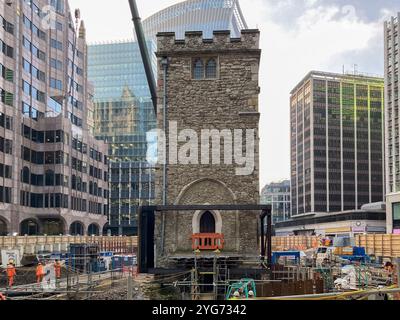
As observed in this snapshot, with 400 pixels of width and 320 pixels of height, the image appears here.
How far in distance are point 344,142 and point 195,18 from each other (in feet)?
272

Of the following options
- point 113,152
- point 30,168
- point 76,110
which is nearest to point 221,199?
point 30,168

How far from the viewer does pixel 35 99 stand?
71625 millimetres

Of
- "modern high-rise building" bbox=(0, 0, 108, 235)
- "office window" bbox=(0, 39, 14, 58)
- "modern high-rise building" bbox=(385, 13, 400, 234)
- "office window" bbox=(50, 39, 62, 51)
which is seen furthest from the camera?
"modern high-rise building" bbox=(385, 13, 400, 234)

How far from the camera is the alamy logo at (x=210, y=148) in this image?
1087 inches

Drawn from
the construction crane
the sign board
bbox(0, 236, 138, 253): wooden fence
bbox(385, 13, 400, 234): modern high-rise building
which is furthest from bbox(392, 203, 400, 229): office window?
the sign board

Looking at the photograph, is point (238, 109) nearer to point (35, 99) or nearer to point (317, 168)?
point (35, 99)

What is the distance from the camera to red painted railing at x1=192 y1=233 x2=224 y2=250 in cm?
2661

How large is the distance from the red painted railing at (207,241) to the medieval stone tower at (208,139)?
0.05 m

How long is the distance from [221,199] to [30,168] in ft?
157

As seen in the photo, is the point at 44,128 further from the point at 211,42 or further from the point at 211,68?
the point at 211,42

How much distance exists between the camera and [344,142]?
140750mm

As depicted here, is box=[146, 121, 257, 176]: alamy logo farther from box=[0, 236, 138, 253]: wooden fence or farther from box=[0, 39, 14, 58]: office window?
box=[0, 39, 14, 58]: office window

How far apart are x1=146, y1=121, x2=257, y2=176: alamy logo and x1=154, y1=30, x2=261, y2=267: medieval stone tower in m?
0.06

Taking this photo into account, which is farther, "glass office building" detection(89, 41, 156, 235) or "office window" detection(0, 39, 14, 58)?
"glass office building" detection(89, 41, 156, 235)
